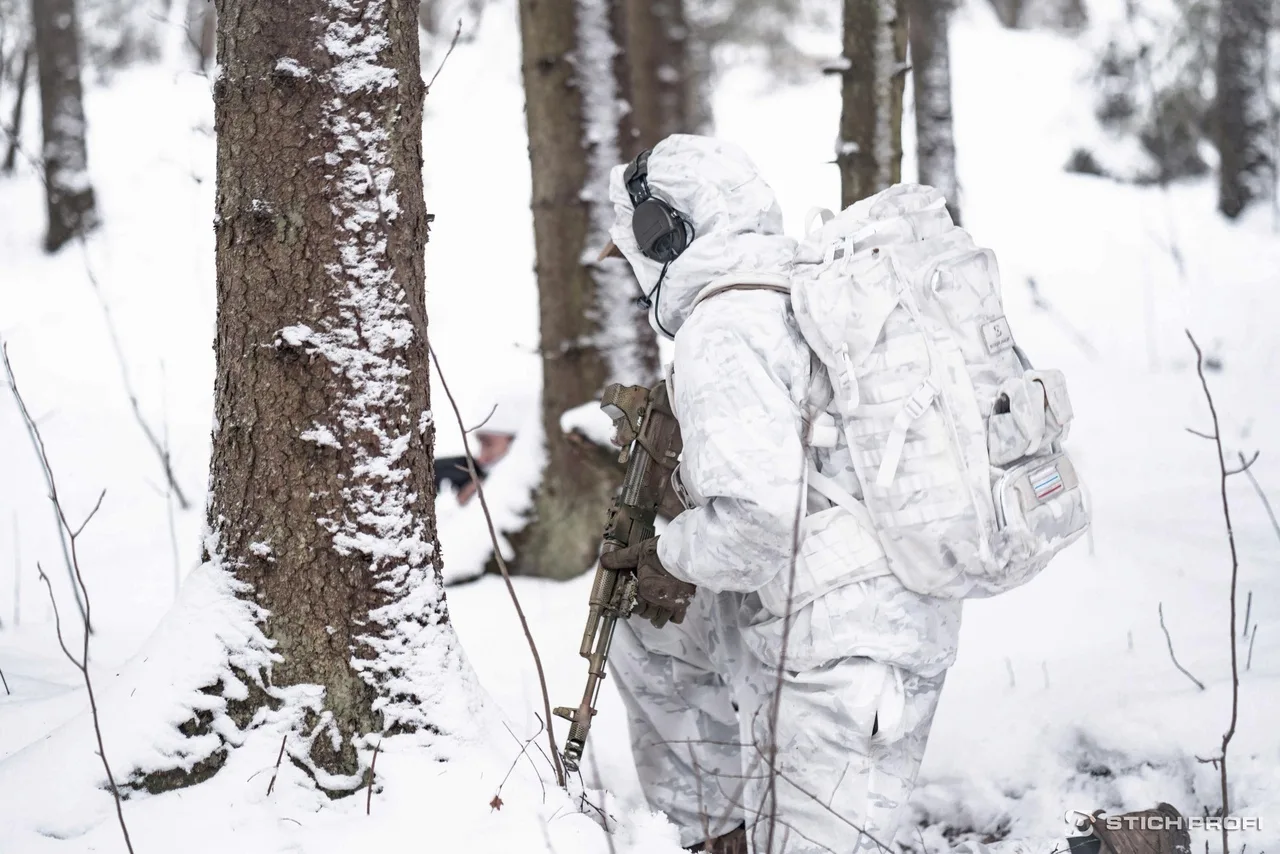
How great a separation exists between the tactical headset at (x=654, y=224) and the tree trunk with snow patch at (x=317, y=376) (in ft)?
1.81

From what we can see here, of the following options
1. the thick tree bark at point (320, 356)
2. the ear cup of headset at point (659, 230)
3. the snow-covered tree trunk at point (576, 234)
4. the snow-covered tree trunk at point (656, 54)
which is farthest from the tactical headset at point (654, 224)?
the snow-covered tree trunk at point (656, 54)

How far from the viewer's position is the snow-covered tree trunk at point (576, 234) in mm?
4145

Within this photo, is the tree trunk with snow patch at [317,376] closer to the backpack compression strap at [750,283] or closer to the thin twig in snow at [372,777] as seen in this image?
the thin twig in snow at [372,777]

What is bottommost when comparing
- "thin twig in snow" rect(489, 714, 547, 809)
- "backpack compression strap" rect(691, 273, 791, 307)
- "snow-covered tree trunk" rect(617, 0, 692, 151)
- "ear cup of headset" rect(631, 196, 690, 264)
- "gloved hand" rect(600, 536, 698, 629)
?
"thin twig in snow" rect(489, 714, 547, 809)

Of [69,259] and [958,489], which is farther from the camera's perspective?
[69,259]

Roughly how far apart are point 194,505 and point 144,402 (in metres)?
2.32

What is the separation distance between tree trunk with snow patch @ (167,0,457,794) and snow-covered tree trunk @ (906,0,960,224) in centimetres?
552

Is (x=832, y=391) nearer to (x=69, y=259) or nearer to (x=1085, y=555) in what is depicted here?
(x=1085, y=555)

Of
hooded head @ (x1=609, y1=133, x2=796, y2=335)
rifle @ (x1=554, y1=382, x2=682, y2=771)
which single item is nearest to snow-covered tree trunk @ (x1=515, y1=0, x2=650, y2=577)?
rifle @ (x1=554, y1=382, x2=682, y2=771)

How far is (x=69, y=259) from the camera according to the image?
940cm

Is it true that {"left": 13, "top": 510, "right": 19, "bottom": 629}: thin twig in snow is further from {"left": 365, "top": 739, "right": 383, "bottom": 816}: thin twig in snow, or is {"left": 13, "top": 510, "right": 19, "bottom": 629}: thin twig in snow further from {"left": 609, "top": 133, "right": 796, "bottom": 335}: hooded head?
{"left": 609, "top": 133, "right": 796, "bottom": 335}: hooded head

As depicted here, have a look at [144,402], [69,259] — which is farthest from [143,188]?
[144,402]

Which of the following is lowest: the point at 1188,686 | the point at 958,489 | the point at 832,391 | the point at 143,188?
the point at 1188,686

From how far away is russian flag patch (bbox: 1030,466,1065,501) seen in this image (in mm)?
2064
